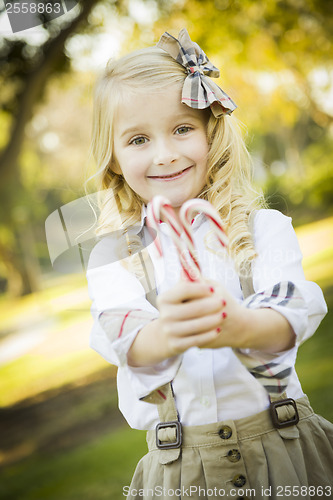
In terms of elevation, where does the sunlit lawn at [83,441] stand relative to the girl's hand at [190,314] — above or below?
below

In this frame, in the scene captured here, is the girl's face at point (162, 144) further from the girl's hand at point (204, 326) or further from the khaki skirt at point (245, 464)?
the khaki skirt at point (245, 464)

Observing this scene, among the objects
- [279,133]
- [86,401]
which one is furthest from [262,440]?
[279,133]

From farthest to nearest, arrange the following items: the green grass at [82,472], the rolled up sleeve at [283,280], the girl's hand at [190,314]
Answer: the green grass at [82,472]
the rolled up sleeve at [283,280]
the girl's hand at [190,314]

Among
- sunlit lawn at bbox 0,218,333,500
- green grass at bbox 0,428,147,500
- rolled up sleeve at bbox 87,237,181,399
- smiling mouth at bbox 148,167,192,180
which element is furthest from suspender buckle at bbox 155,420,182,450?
green grass at bbox 0,428,147,500

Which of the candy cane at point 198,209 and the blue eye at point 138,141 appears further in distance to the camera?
the blue eye at point 138,141

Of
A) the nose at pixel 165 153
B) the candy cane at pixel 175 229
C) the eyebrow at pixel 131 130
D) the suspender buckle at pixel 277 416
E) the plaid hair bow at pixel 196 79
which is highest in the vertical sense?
the plaid hair bow at pixel 196 79

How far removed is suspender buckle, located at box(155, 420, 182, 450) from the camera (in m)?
1.05

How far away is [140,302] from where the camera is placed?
1.04 metres

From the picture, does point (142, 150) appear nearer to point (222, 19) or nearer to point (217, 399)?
point (217, 399)

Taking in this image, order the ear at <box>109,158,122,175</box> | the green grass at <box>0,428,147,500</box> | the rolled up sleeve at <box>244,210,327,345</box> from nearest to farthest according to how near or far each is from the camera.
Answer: the rolled up sleeve at <box>244,210,327,345</box>
the ear at <box>109,158,122,175</box>
the green grass at <box>0,428,147,500</box>

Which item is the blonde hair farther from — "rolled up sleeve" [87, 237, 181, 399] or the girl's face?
"rolled up sleeve" [87, 237, 181, 399]

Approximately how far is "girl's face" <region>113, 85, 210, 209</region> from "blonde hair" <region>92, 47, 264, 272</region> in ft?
0.09

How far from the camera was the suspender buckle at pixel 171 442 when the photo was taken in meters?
1.05

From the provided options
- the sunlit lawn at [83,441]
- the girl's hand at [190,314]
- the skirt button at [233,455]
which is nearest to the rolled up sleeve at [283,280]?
the girl's hand at [190,314]
